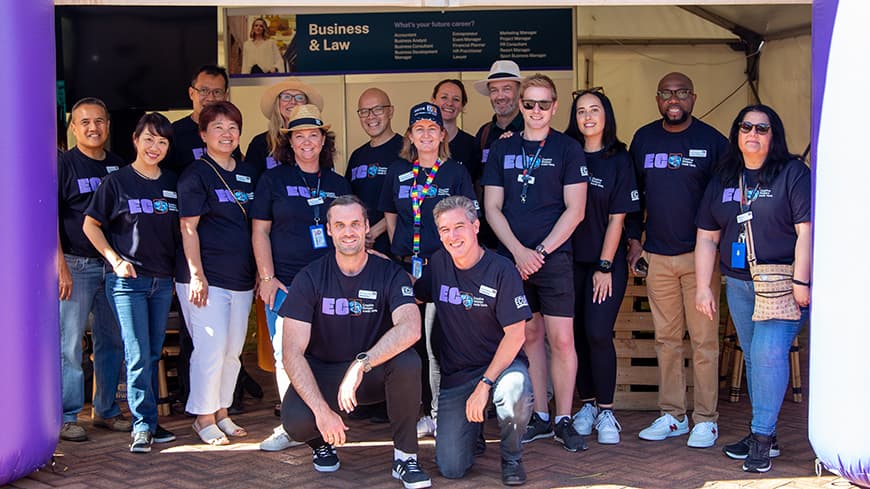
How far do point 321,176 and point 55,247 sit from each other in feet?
4.43

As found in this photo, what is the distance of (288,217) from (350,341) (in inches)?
30.8

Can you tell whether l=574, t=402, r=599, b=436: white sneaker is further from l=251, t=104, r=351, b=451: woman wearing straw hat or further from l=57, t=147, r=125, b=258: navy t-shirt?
l=57, t=147, r=125, b=258: navy t-shirt

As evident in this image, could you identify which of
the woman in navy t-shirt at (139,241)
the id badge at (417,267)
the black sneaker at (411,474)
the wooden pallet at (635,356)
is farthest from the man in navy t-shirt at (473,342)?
the woman in navy t-shirt at (139,241)

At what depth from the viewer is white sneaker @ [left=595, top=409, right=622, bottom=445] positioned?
5.28 meters

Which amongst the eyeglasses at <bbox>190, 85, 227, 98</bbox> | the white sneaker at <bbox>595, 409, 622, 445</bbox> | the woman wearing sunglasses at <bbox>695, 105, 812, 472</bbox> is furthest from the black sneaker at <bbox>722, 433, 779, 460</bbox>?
the eyeglasses at <bbox>190, 85, 227, 98</bbox>

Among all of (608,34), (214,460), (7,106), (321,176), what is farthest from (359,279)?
(608,34)

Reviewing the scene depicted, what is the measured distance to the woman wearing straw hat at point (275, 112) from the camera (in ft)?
18.5

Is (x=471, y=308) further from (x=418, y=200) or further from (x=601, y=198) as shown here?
(x=601, y=198)

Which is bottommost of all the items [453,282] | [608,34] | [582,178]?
[453,282]

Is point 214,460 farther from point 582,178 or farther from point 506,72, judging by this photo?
point 506,72

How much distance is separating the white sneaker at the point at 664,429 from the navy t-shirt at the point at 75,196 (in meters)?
2.97

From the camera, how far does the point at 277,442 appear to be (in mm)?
5250

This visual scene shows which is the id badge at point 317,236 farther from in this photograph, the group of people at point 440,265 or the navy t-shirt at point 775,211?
the navy t-shirt at point 775,211

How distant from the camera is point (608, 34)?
9.01m
